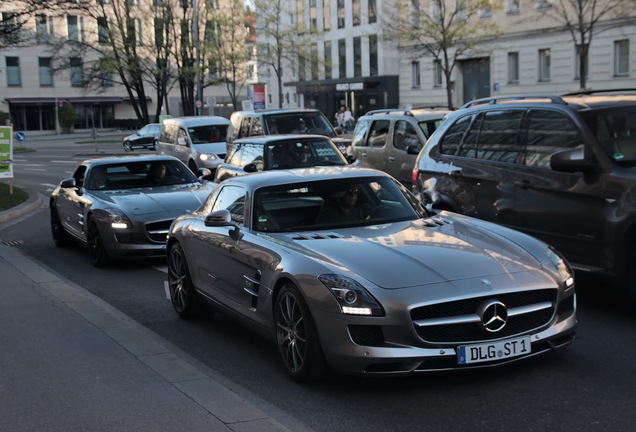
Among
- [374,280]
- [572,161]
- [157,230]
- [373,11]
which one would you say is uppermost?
[373,11]

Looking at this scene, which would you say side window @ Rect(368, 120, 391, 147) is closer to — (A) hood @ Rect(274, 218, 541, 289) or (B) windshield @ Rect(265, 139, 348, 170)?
(B) windshield @ Rect(265, 139, 348, 170)

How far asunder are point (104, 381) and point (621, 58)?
4329 centimetres

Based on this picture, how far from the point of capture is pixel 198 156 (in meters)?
22.4

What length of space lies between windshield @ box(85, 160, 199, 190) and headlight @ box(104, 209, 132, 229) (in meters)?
1.33

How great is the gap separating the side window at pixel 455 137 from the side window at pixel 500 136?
320mm

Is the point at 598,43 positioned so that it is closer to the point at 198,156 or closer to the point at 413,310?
the point at 198,156

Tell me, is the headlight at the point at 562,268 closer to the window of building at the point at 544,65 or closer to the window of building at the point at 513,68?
the window of building at the point at 544,65

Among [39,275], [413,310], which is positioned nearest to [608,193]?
[413,310]

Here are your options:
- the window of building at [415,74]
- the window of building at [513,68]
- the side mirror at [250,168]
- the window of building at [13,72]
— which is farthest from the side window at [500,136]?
the window of building at [13,72]

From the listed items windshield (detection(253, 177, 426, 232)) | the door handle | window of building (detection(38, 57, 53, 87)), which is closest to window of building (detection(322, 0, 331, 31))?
window of building (detection(38, 57, 53, 87))

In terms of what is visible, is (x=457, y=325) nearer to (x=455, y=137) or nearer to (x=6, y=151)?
(x=455, y=137)

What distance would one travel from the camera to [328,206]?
658 cm

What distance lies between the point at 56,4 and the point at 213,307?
13.0 m

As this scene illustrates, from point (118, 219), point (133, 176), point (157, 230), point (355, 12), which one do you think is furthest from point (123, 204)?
point (355, 12)
